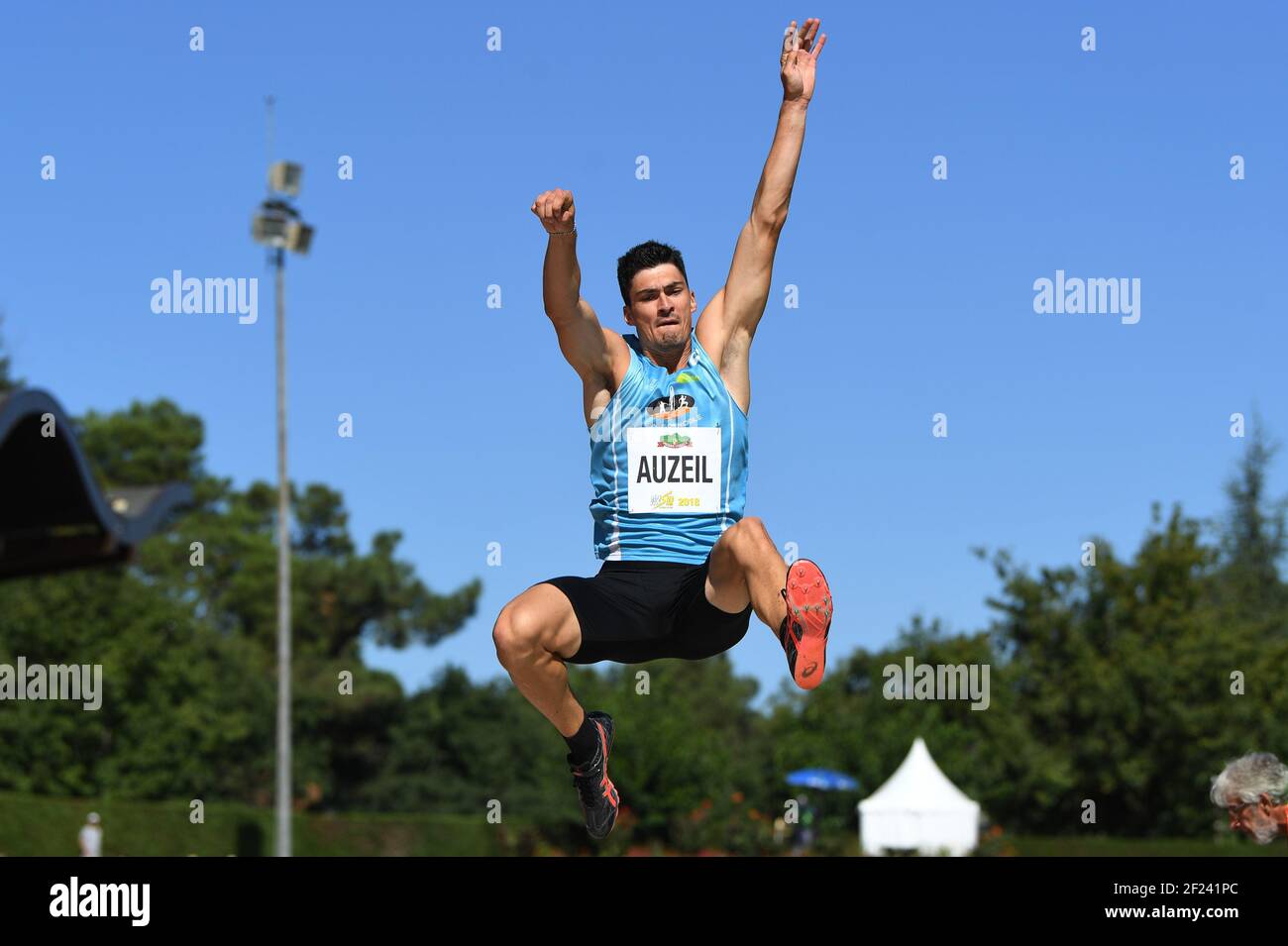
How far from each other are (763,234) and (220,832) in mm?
37229

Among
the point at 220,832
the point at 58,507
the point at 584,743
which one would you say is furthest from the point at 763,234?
the point at 220,832

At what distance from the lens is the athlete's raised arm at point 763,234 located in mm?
6793

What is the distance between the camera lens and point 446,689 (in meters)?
62.5

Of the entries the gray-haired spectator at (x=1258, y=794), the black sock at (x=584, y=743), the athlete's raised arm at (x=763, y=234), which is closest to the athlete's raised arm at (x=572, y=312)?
the athlete's raised arm at (x=763, y=234)

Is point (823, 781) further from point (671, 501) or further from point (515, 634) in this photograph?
point (515, 634)

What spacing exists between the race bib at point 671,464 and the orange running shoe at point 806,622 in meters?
0.92

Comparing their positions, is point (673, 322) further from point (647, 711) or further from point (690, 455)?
point (647, 711)

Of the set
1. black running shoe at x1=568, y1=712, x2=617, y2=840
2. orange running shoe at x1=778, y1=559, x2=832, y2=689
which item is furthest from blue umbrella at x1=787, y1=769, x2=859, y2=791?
orange running shoe at x1=778, y1=559, x2=832, y2=689

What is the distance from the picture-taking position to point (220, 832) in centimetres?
4053

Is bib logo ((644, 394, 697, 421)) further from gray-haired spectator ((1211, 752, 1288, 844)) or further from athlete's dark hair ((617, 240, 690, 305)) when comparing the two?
gray-haired spectator ((1211, 752, 1288, 844))

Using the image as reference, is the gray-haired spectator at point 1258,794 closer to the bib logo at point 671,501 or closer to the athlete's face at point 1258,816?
the athlete's face at point 1258,816

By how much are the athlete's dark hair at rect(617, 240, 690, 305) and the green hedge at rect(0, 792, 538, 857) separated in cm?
3081

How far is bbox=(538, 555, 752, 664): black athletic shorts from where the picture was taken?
638 centimetres
